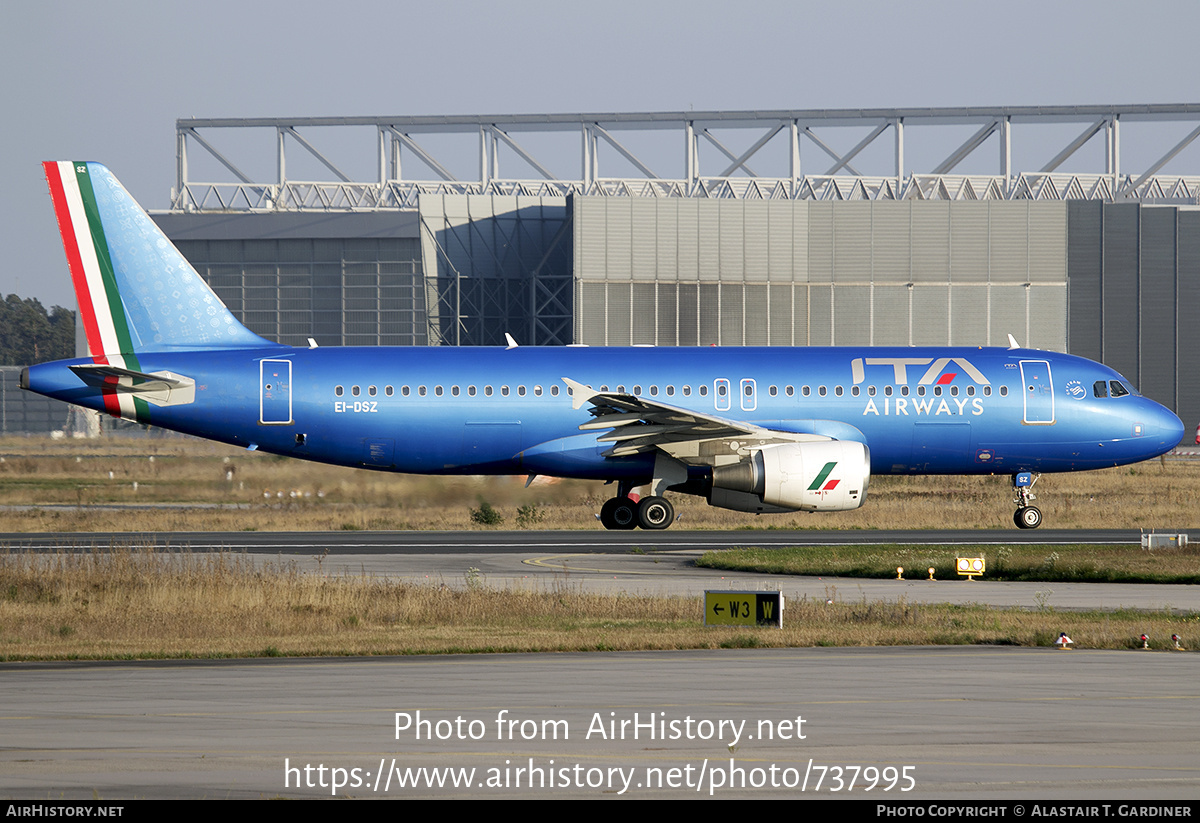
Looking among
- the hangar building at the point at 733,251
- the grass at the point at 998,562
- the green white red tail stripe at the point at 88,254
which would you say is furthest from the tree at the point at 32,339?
the grass at the point at 998,562

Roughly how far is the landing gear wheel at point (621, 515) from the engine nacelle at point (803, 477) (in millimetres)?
3349

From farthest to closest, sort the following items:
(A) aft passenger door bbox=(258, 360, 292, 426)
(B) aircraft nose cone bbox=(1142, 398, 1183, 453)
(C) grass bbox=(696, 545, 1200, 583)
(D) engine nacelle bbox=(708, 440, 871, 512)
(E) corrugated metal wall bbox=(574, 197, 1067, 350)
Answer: (E) corrugated metal wall bbox=(574, 197, 1067, 350), (B) aircraft nose cone bbox=(1142, 398, 1183, 453), (A) aft passenger door bbox=(258, 360, 292, 426), (D) engine nacelle bbox=(708, 440, 871, 512), (C) grass bbox=(696, 545, 1200, 583)

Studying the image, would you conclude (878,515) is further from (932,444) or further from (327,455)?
(327,455)

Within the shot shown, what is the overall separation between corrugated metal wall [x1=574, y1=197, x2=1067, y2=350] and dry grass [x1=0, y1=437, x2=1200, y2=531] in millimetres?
21165

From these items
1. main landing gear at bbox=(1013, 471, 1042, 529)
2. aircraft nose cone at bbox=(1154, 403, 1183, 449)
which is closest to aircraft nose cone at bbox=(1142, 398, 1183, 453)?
aircraft nose cone at bbox=(1154, 403, 1183, 449)

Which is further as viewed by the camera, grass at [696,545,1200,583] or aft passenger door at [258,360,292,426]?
aft passenger door at [258,360,292,426]

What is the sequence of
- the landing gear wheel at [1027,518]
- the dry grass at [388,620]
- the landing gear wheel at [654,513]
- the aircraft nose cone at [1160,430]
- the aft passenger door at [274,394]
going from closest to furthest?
the dry grass at [388,620], the aft passenger door at [274,394], the landing gear wheel at [654,513], the landing gear wheel at [1027,518], the aircraft nose cone at [1160,430]

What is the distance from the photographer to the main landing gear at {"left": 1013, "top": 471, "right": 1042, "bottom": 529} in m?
35.6

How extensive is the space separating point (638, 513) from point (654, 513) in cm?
43

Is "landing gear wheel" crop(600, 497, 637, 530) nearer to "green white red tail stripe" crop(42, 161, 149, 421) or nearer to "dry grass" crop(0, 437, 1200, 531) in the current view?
"dry grass" crop(0, 437, 1200, 531)

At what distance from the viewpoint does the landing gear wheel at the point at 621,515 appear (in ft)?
115

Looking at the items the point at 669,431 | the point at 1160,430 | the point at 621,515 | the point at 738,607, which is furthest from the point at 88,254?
the point at 1160,430

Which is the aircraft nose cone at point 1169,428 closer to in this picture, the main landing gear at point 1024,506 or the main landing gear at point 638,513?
the main landing gear at point 1024,506

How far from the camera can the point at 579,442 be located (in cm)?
3412
